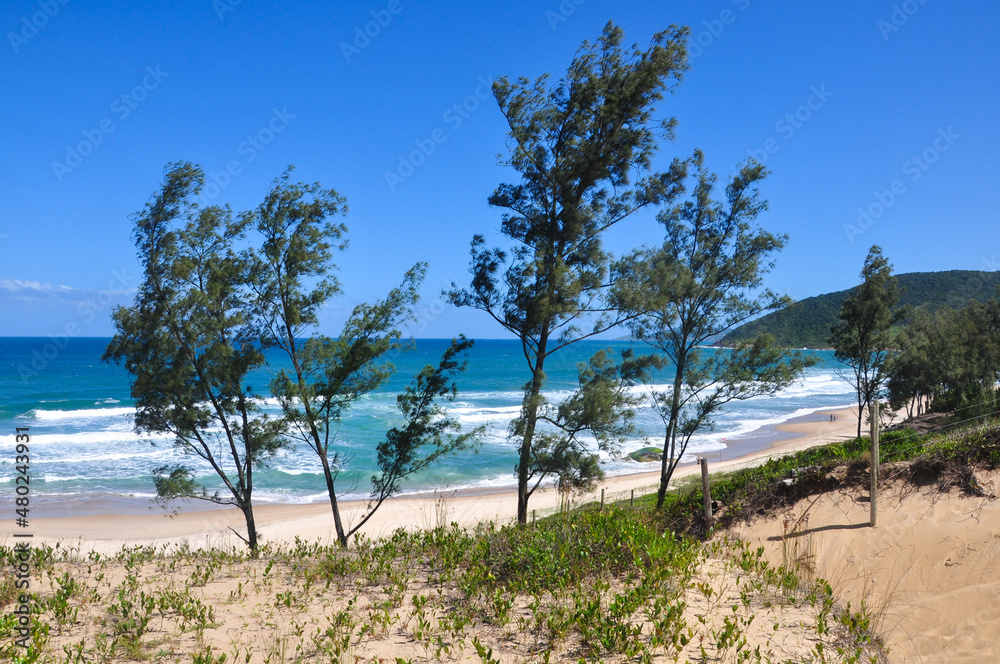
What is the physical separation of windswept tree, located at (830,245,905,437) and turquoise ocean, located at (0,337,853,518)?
194 centimetres

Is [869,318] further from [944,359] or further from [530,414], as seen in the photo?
[530,414]

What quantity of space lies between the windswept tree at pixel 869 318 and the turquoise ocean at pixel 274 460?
194cm

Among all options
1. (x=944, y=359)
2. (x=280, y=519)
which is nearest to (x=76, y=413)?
(x=280, y=519)

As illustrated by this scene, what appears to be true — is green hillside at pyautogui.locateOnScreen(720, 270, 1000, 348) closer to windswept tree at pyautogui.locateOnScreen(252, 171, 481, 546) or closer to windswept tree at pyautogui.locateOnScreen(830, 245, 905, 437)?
windswept tree at pyautogui.locateOnScreen(830, 245, 905, 437)

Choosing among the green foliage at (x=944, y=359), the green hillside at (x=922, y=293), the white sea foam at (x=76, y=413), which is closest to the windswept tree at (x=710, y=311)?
the green foliage at (x=944, y=359)

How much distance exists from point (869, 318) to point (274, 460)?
30.2 metres

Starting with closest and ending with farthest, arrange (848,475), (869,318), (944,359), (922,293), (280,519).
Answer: (848,475) → (869,318) → (280,519) → (944,359) → (922,293)

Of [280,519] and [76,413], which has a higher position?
[76,413]

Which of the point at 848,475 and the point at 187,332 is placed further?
the point at 187,332

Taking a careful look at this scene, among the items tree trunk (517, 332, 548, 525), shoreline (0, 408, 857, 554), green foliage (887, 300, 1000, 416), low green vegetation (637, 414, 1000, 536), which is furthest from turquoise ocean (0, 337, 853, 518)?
green foliage (887, 300, 1000, 416)

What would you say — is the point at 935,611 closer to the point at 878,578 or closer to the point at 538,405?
the point at 878,578

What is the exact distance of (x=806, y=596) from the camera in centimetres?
589

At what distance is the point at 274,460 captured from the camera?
1304 inches

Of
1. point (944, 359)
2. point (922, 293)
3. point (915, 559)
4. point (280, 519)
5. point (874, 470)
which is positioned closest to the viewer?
point (915, 559)
